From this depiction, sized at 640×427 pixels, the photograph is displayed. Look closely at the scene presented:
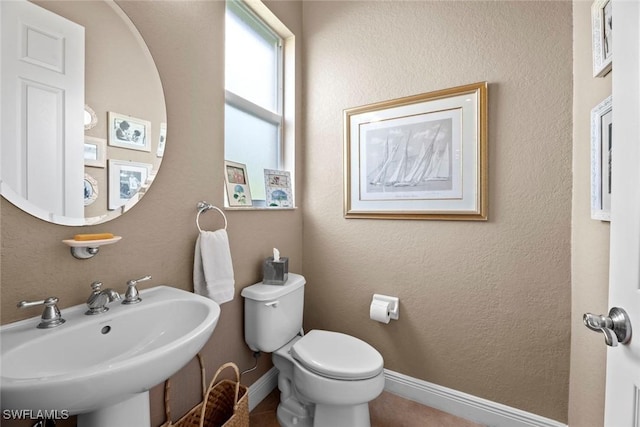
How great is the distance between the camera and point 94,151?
0.92 metres

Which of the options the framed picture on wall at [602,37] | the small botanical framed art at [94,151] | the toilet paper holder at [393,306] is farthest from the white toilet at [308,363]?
the framed picture on wall at [602,37]

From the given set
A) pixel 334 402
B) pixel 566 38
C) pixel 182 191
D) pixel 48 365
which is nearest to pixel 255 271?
pixel 182 191

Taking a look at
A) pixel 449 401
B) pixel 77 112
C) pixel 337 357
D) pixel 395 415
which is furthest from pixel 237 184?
pixel 449 401

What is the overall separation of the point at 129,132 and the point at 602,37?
1.72m

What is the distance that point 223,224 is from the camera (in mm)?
1371

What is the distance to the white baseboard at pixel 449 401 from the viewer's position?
1343mm

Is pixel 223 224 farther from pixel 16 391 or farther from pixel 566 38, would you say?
pixel 566 38

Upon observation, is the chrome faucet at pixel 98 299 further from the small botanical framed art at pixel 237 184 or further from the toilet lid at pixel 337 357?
the toilet lid at pixel 337 357

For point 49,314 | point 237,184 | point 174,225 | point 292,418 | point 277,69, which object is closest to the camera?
point 49,314

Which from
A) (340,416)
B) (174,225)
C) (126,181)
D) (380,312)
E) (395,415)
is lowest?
(395,415)

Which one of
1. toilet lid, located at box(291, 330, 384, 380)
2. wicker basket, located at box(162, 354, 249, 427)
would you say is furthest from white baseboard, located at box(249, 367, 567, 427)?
toilet lid, located at box(291, 330, 384, 380)

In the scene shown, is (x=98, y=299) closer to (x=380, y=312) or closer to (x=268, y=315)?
(x=268, y=315)

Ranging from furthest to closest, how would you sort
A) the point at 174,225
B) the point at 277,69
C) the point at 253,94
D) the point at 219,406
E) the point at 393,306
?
the point at 277,69 < the point at 253,94 < the point at 393,306 < the point at 219,406 < the point at 174,225

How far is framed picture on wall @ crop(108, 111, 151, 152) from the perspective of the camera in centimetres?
97
